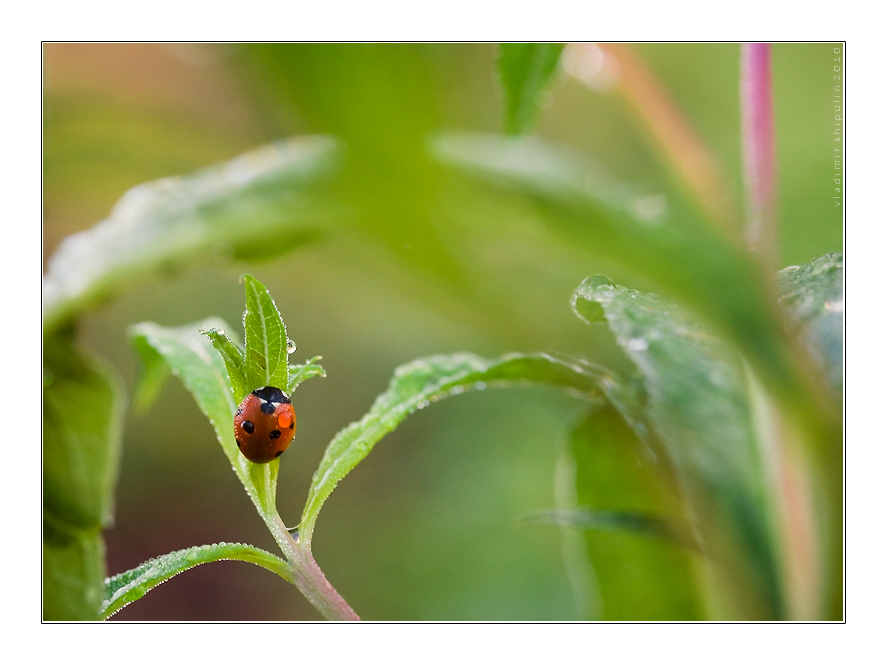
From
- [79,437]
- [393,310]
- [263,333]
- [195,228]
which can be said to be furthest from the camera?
[393,310]

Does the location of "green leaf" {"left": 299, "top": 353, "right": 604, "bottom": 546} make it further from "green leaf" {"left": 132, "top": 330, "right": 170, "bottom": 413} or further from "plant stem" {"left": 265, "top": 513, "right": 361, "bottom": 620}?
"green leaf" {"left": 132, "top": 330, "right": 170, "bottom": 413}

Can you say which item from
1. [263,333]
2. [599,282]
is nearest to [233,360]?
[263,333]

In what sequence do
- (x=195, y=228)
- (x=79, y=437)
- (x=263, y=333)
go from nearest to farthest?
(x=263, y=333) < (x=195, y=228) < (x=79, y=437)

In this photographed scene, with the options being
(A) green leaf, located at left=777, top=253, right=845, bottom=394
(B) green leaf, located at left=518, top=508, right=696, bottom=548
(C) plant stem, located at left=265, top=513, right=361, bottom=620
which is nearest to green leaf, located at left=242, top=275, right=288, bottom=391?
(C) plant stem, located at left=265, top=513, right=361, bottom=620

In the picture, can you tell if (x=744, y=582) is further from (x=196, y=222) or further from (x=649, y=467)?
(x=196, y=222)

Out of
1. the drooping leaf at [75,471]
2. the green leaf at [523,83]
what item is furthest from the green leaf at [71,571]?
the green leaf at [523,83]

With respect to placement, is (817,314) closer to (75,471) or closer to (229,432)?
(229,432)
